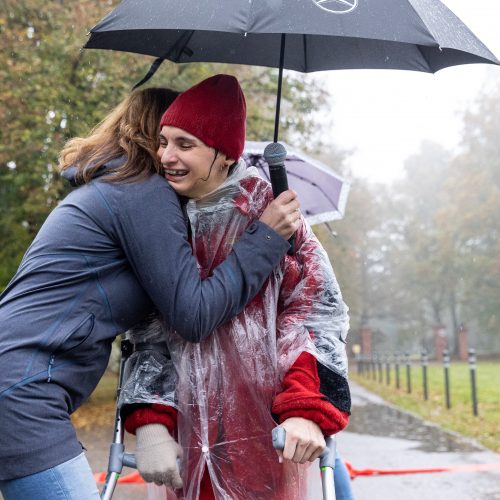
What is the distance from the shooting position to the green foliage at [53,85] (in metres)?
11.9

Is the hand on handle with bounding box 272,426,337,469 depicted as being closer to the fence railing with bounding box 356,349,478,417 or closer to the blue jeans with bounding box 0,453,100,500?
the blue jeans with bounding box 0,453,100,500

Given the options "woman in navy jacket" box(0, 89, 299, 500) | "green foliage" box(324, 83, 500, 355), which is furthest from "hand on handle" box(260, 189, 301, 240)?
"green foliage" box(324, 83, 500, 355)

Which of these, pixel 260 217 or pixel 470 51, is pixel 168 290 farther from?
pixel 470 51

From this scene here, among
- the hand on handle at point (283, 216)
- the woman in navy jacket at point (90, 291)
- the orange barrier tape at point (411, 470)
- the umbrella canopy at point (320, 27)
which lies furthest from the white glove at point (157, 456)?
the orange barrier tape at point (411, 470)

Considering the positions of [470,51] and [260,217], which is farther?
[470,51]

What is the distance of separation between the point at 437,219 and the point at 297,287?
4388cm

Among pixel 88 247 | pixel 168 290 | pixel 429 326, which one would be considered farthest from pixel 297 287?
pixel 429 326

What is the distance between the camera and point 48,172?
12.5 metres

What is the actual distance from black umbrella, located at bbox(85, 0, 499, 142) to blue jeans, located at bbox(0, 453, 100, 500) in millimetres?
1346

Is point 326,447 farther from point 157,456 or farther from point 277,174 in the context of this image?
point 277,174

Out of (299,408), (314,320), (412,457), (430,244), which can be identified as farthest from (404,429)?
(430,244)

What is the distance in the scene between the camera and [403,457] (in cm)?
917

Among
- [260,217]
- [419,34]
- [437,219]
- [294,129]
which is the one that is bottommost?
[260,217]

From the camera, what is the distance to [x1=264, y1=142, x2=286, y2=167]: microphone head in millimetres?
2738
